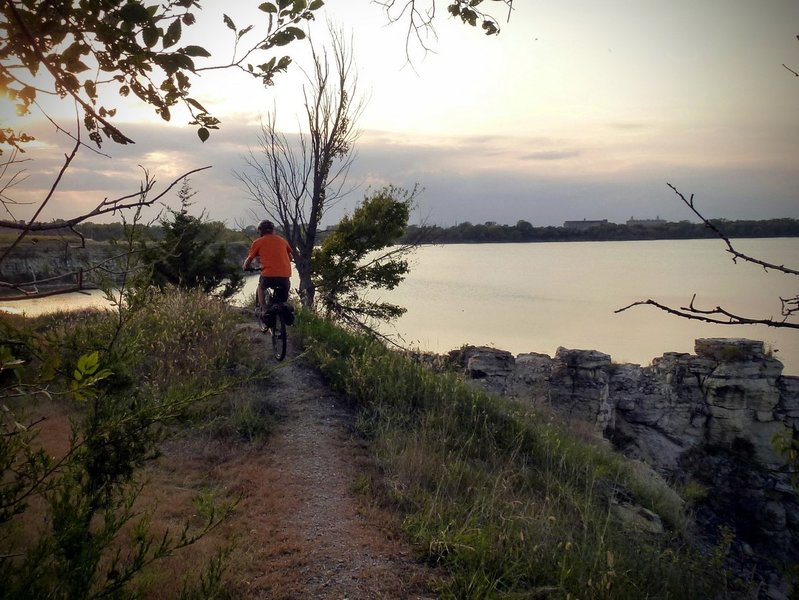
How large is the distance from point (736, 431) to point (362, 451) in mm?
17341

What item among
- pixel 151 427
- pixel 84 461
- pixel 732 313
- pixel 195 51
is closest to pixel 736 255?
pixel 732 313

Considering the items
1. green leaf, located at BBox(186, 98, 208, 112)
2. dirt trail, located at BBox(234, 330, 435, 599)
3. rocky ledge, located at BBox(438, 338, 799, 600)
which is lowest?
rocky ledge, located at BBox(438, 338, 799, 600)

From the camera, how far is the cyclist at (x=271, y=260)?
31.1 feet

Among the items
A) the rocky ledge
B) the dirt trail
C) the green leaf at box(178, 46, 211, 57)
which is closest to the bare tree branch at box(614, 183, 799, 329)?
the green leaf at box(178, 46, 211, 57)

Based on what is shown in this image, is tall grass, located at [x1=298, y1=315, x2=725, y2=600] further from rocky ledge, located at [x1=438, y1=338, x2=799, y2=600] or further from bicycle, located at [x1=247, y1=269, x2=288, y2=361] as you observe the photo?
rocky ledge, located at [x1=438, y1=338, x2=799, y2=600]

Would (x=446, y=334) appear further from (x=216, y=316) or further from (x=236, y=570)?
(x=236, y=570)

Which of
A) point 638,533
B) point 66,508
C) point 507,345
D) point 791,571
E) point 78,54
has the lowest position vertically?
point 507,345

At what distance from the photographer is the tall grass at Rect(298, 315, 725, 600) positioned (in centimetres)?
412

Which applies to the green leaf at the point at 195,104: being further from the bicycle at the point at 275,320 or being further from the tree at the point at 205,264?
the tree at the point at 205,264

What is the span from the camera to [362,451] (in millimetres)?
6648

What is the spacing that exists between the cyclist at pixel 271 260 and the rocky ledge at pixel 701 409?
330 inches

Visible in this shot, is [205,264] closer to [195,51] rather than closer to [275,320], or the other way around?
[275,320]

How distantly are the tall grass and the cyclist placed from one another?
131 centimetres

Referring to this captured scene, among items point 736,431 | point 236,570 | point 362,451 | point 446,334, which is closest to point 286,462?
point 362,451
